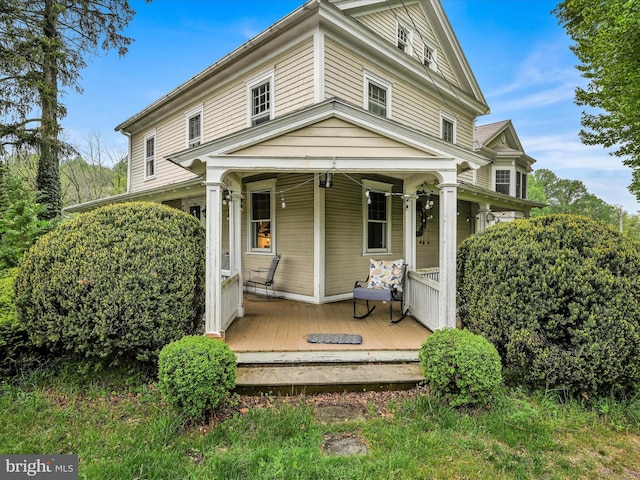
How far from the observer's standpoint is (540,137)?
28.8m

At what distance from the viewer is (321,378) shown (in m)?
3.39

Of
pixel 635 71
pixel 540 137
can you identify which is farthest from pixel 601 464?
pixel 540 137

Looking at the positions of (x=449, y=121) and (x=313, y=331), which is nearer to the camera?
(x=313, y=331)

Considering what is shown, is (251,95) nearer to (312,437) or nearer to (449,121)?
(449,121)

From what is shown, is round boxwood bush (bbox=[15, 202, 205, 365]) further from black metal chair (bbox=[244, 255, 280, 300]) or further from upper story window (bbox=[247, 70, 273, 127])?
upper story window (bbox=[247, 70, 273, 127])

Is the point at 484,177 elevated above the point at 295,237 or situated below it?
above

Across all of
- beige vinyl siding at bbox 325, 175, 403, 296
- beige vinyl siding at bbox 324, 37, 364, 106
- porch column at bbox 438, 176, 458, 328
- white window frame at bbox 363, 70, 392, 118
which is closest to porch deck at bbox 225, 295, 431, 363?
porch column at bbox 438, 176, 458, 328

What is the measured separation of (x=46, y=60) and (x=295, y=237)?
959 cm

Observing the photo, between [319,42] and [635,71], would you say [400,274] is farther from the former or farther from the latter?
[635,71]

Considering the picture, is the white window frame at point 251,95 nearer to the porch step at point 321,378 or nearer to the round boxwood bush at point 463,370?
the porch step at point 321,378

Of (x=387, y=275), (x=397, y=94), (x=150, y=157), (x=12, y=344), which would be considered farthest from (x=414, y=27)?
(x=12, y=344)

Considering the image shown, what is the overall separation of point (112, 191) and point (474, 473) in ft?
91.6

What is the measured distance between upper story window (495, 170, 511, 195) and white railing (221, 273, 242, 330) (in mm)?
14163

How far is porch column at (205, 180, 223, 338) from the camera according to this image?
3.89 meters
